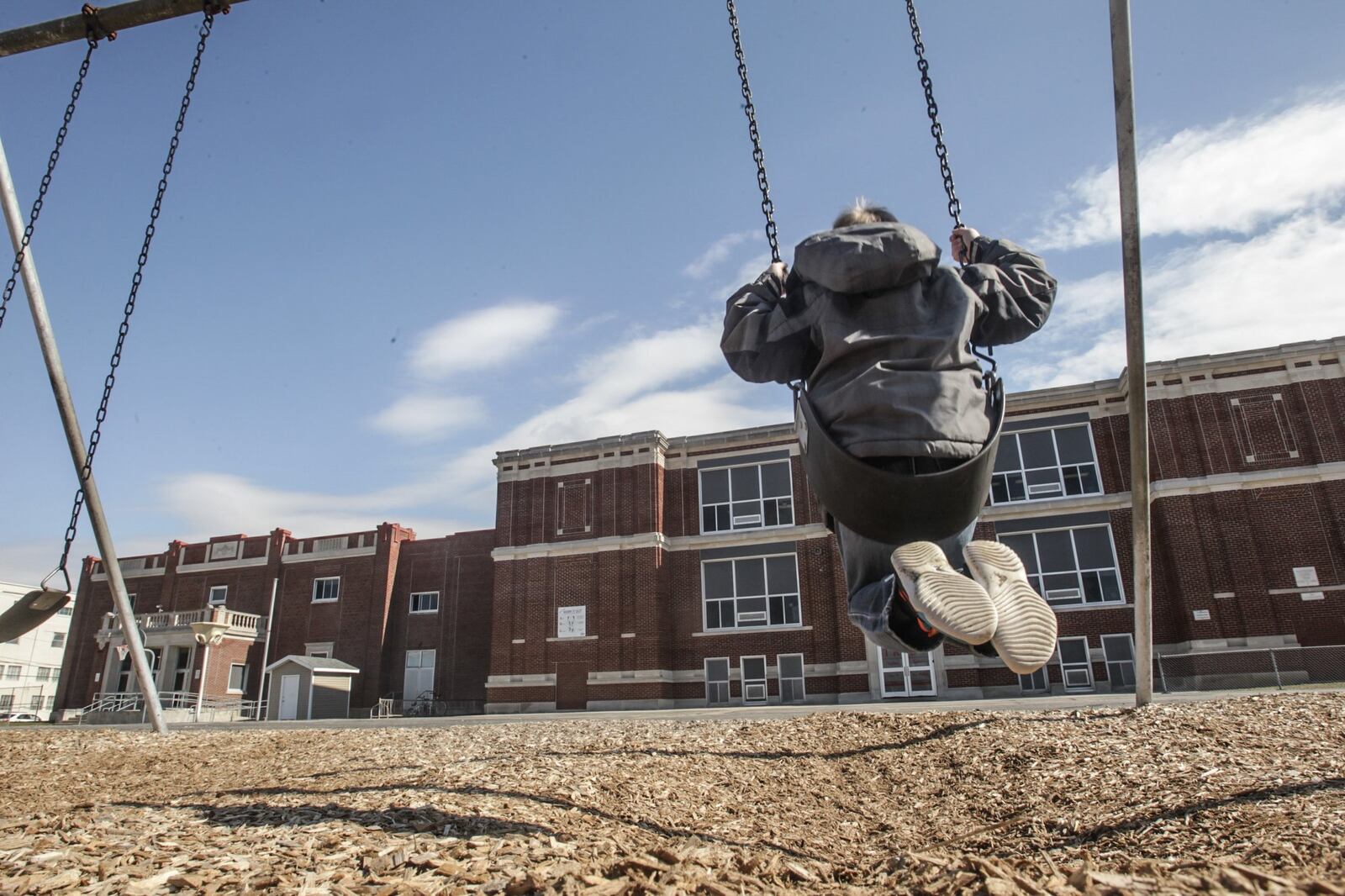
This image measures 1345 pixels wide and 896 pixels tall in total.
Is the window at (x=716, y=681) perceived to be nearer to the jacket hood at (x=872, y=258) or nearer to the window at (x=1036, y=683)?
the window at (x=1036, y=683)

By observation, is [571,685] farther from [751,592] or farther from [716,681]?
[751,592]

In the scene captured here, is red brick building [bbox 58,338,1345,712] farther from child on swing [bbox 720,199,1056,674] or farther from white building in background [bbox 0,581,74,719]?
white building in background [bbox 0,581,74,719]

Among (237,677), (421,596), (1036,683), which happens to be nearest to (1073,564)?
(1036,683)

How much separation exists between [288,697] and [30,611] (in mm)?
27955

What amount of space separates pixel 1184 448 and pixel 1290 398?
3.46m

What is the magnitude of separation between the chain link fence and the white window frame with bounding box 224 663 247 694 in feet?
120

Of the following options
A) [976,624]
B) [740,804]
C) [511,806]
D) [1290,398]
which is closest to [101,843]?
[511,806]

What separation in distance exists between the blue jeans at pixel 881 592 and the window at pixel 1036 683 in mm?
23808

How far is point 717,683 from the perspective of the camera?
28328 millimetres

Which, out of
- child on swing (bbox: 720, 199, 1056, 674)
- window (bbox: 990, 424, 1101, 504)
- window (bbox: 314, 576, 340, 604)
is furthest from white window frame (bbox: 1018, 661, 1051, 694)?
window (bbox: 314, 576, 340, 604)

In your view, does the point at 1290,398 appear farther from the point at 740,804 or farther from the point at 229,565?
the point at 229,565

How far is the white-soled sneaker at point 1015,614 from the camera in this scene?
10.0 feet

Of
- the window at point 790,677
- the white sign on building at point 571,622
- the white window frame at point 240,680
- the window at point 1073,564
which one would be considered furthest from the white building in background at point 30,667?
the window at point 1073,564

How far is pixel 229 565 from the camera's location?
40062 mm
